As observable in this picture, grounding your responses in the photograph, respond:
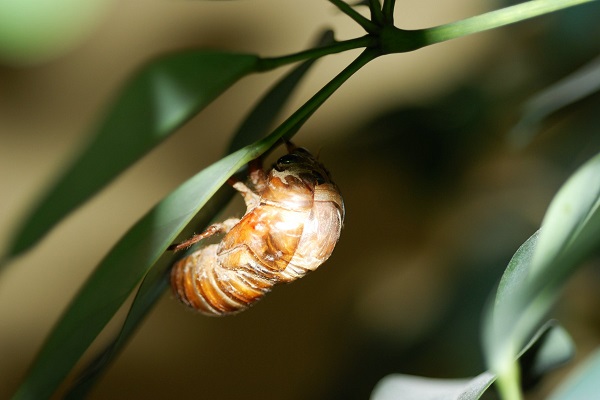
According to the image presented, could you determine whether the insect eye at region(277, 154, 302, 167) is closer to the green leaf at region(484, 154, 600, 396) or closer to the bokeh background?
the bokeh background

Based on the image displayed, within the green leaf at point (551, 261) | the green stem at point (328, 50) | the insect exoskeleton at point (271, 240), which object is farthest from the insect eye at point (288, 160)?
the green leaf at point (551, 261)

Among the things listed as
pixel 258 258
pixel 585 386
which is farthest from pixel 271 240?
pixel 585 386

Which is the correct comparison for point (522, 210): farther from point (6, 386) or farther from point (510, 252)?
point (6, 386)

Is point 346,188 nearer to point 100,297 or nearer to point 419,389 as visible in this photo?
point 419,389

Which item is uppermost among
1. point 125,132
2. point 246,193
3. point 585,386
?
point 246,193

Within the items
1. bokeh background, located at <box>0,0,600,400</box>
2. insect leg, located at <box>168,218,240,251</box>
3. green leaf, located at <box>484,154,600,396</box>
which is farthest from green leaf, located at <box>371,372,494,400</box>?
bokeh background, located at <box>0,0,600,400</box>

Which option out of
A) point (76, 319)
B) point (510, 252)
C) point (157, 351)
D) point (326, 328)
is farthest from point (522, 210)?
point (76, 319)
